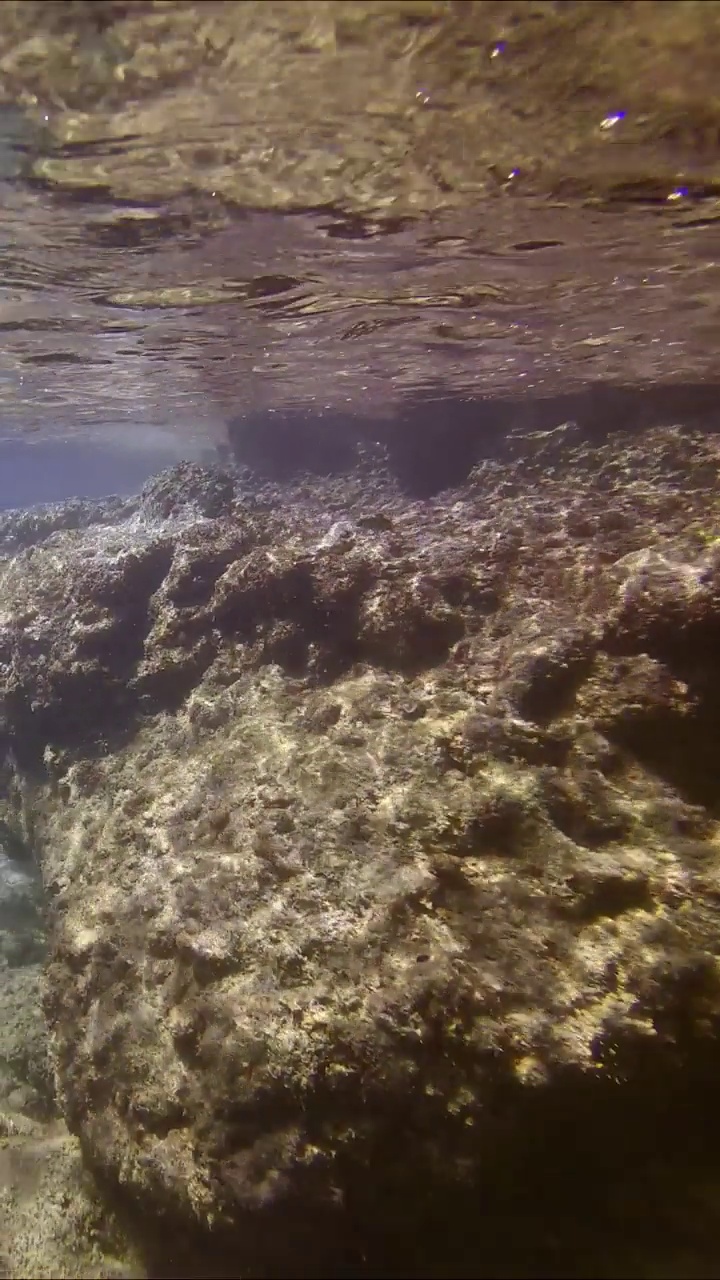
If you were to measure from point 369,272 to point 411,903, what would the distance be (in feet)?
31.2

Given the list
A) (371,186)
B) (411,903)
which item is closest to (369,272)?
(371,186)

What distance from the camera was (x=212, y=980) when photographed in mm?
5445


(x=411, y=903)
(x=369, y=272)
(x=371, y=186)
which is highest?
(x=369, y=272)

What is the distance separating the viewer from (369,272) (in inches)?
410

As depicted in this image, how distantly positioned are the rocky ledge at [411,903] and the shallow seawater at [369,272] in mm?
100

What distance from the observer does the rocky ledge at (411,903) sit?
4031 millimetres

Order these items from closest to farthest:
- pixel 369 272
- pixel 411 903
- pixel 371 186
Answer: pixel 411 903
pixel 371 186
pixel 369 272

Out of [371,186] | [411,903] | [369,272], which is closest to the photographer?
[411,903]

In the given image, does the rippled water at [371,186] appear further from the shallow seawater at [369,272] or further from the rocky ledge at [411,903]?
the rocky ledge at [411,903]

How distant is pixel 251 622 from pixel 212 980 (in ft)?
15.7

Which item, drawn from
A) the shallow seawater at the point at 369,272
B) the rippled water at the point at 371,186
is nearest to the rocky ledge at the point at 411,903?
the shallow seawater at the point at 369,272

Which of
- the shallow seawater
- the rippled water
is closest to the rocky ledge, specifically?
the shallow seawater

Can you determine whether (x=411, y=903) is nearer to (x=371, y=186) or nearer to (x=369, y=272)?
(x=371, y=186)

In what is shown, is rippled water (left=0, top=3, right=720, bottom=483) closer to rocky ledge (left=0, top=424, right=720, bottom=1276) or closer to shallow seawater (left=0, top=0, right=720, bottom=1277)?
shallow seawater (left=0, top=0, right=720, bottom=1277)
